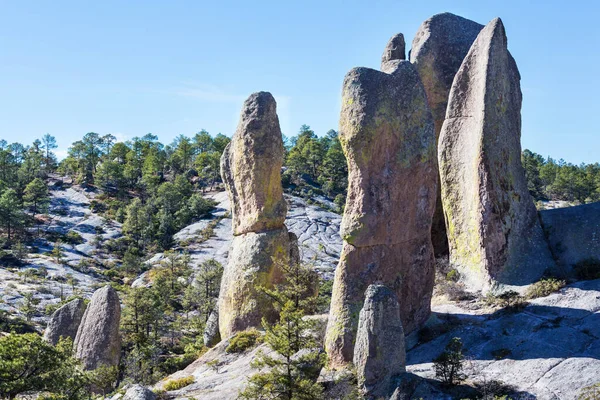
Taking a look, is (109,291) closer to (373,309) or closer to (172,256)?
(373,309)

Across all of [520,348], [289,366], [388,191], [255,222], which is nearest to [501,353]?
[520,348]

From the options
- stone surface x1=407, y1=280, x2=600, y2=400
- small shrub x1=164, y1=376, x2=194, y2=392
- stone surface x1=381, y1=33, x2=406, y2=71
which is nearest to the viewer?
stone surface x1=407, y1=280, x2=600, y2=400

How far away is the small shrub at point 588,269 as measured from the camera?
20.4m

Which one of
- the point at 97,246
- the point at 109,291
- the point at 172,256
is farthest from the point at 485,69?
the point at 97,246

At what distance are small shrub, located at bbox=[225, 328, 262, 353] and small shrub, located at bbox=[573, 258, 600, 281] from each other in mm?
11472

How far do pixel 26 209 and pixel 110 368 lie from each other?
70961 mm

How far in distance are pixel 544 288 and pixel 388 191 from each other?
6.24 metres

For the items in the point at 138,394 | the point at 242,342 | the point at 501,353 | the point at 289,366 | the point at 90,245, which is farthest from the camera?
the point at 90,245

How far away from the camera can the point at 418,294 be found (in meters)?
19.4

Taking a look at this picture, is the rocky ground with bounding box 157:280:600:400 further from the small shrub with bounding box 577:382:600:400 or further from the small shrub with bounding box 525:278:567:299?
the small shrub with bounding box 577:382:600:400

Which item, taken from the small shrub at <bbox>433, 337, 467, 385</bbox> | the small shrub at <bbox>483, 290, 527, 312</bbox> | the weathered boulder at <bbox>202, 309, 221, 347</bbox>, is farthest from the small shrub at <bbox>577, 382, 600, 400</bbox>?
the weathered boulder at <bbox>202, 309, 221, 347</bbox>

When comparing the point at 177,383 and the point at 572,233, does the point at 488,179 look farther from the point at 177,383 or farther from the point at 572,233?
the point at 177,383

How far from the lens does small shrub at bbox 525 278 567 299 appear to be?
19.8 meters

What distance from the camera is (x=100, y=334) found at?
24.4 meters
